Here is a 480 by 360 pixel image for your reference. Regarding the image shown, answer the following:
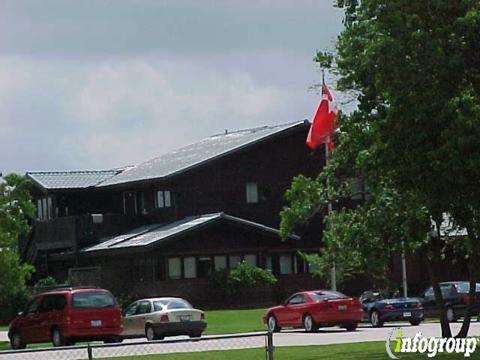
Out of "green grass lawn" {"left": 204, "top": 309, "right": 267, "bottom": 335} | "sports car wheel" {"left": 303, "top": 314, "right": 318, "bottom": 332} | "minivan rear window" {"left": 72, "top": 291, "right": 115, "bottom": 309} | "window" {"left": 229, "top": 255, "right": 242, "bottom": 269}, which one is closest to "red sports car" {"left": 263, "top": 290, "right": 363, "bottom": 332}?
"sports car wheel" {"left": 303, "top": 314, "right": 318, "bottom": 332}

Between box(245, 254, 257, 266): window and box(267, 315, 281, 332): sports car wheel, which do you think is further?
box(245, 254, 257, 266): window

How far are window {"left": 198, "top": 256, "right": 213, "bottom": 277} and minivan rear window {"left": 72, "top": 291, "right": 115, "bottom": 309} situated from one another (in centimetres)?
2633

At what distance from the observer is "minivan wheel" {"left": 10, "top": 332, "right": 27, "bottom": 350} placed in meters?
37.0

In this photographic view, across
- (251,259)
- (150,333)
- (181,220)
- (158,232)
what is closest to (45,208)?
(181,220)

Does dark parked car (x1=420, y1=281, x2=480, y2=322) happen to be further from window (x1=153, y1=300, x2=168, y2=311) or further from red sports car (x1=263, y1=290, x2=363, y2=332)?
window (x1=153, y1=300, x2=168, y2=311)

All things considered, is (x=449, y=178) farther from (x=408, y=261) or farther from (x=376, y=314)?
(x=408, y=261)

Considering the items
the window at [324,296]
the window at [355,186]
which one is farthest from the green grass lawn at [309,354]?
the window at [324,296]

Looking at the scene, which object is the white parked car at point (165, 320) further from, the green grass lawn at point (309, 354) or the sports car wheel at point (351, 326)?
the green grass lawn at point (309, 354)

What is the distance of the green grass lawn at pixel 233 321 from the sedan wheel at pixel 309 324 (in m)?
2.82

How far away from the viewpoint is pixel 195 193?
215 ft

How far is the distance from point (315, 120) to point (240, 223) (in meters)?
16.1

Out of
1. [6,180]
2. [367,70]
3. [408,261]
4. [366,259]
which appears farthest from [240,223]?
[367,70]

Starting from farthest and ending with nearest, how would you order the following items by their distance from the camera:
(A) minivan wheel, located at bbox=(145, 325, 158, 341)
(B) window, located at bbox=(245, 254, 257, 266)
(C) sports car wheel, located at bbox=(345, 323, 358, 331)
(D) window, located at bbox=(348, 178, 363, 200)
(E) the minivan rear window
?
(B) window, located at bbox=(245, 254, 257, 266), (C) sports car wheel, located at bbox=(345, 323, 358, 331), (A) minivan wheel, located at bbox=(145, 325, 158, 341), (E) the minivan rear window, (D) window, located at bbox=(348, 178, 363, 200)

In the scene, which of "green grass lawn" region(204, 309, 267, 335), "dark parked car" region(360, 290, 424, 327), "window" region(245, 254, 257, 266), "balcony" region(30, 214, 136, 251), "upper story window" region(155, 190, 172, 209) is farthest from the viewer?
"balcony" region(30, 214, 136, 251)
